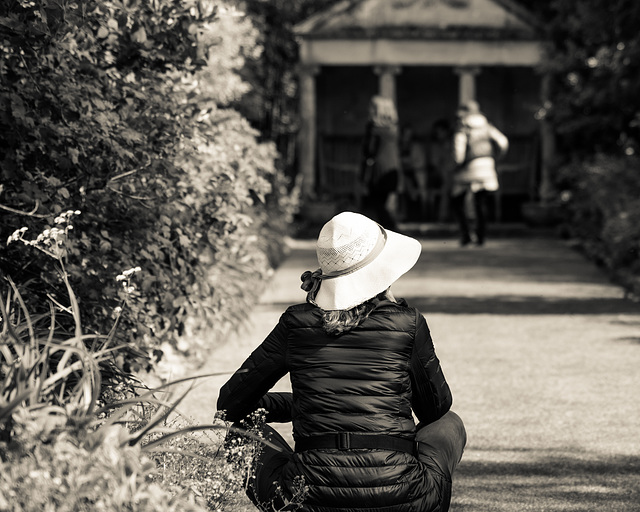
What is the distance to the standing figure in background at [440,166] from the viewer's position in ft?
86.8

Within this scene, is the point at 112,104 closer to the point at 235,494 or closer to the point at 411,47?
the point at 235,494

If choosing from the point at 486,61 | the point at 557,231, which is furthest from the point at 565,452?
→ the point at 486,61

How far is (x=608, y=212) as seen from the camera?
54.2ft

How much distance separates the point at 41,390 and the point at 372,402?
3.82ft

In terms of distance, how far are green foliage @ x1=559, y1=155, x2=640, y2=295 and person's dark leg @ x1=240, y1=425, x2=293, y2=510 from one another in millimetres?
8663

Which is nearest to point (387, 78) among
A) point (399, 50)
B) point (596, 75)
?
point (399, 50)

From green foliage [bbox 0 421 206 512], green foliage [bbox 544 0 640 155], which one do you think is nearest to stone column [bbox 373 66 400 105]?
green foliage [bbox 544 0 640 155]

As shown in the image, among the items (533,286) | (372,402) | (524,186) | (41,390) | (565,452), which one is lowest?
(524,186)

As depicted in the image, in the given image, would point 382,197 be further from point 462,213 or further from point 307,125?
point 307,125

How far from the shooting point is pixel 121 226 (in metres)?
6.88

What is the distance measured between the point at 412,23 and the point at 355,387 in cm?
2165

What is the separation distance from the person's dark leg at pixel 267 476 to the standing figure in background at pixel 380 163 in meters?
11.9

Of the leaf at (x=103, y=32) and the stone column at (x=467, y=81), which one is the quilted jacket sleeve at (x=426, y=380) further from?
the stone column at (x=467, y=81)

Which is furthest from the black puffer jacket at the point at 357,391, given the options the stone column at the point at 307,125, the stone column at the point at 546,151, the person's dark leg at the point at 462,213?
the stone column at the point at 307,125
